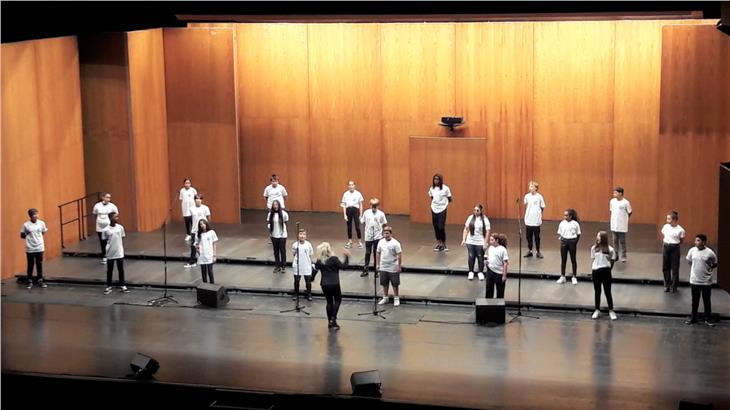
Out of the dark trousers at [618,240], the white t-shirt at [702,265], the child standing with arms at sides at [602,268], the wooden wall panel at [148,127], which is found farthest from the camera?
the wooden wall panel at [148,127]

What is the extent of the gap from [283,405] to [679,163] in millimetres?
10051

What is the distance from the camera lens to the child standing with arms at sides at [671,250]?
1822cm

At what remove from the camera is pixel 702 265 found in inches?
675

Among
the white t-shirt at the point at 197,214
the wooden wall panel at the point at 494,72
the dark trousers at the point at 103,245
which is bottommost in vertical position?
the dark trousers at the point at 103,245

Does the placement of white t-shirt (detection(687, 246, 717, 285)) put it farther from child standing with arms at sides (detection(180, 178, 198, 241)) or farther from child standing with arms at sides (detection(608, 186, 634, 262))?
child standing with arms at sides (detection(180, 178, 198, 241))

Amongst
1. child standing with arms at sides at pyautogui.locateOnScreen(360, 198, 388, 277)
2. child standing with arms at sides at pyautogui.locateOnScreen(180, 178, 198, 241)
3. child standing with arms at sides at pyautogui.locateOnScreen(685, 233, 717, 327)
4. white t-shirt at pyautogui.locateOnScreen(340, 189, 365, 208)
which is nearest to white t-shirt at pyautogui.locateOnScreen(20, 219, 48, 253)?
child standing with arms at sides at pyautogui.locateOnScreen(180, 178, 198, 241)

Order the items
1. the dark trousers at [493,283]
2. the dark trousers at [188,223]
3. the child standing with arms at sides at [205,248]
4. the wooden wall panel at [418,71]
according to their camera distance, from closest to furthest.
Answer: the dark trousers at [493,283]
the child standing with arms at sides at [205,248]
the dark trousers at [188,223]
the wooden wall panel at [418,71]

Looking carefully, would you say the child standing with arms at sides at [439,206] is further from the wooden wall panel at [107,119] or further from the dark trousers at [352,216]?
the wooden wall panel at [107,119]

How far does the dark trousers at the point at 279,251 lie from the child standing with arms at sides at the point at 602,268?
546 centimetres

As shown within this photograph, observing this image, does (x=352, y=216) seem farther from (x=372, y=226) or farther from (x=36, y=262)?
(x=36, y=262)

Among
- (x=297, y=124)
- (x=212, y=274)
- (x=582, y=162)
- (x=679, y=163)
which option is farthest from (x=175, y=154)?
(x=679, y=163)

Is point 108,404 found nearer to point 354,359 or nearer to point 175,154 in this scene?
point 354,359

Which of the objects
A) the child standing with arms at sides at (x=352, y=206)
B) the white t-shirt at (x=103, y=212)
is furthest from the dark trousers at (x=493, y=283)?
the white t-shirt at (x=103, y=212)

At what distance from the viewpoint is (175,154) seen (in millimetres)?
24609
